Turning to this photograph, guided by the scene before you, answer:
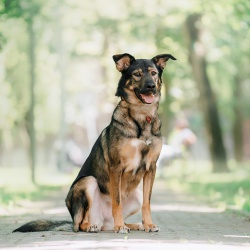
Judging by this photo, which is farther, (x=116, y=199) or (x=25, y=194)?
(x=25, y=194)

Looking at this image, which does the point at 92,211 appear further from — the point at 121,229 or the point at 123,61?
the point at 123,61

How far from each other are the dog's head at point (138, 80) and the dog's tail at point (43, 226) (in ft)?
5.84

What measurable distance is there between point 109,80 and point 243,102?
991cm

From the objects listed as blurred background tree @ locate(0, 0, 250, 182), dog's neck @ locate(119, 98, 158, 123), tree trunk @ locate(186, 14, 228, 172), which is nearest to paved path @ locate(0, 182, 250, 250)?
dog's neck @ locate(119, 98, 158, 123)

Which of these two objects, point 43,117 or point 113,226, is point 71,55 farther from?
point 113,226

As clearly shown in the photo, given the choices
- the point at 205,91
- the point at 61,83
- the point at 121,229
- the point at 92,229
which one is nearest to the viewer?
the point at 121,229

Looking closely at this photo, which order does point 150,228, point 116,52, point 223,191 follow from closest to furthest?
point 150,228
point 223,191
point 116,52

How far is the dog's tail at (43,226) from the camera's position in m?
10.6

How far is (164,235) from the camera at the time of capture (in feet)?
33.9

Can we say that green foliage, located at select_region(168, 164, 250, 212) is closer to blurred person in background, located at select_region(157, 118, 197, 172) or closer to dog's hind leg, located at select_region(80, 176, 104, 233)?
blurred person in background, located at select_region(157, 118, 197, 172)

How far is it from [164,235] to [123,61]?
2232mm

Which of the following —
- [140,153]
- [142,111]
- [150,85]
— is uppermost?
[150,85]

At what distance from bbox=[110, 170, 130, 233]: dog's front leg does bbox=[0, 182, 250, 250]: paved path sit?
0.18 metres

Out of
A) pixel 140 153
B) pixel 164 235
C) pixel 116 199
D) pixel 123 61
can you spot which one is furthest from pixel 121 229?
pixel 123 61
